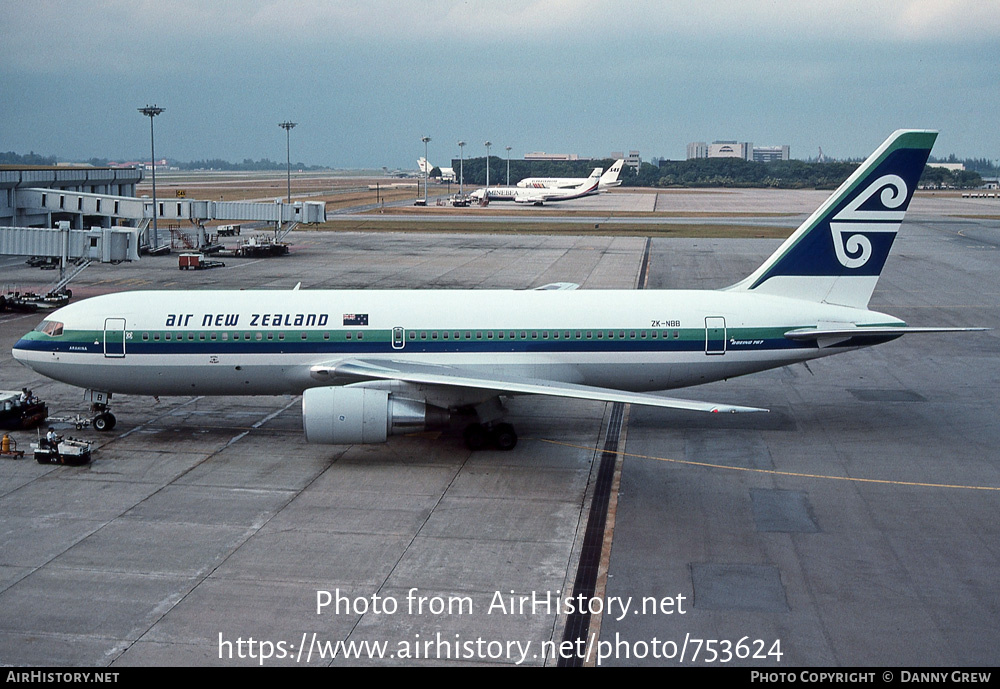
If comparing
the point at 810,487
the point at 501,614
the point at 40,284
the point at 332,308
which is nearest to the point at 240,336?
the point at 332,308

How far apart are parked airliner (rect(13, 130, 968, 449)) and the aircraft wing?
0.57ft

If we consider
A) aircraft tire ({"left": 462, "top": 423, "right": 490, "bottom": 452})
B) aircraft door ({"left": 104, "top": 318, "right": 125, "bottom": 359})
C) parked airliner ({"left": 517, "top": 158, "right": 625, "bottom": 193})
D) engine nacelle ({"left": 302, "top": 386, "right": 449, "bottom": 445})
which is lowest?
aircraft tire ({"left": 462, "top": 423, "right": 490, "bottom": 452})

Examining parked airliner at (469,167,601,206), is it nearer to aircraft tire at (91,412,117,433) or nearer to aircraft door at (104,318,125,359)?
aircraft tire at (91,412,117,433)

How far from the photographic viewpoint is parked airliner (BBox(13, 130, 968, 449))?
2648cm

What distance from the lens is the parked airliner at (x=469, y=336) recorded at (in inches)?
1043

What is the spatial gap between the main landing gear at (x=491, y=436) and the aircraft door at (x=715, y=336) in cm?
646

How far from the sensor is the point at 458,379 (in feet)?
78.7

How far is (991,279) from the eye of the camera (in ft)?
206

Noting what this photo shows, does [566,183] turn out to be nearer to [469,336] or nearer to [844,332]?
[844,332]

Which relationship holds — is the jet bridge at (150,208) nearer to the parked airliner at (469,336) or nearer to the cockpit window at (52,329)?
the cockpit window at (52,329)

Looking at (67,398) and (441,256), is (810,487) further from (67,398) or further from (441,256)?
(441,256)

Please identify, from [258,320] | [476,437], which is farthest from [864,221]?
[258,320]

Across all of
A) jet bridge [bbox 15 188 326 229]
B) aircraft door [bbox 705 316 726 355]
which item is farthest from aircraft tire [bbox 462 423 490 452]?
jet bridge [bbox 15 188 326 229]

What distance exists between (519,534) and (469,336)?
8381 mm
